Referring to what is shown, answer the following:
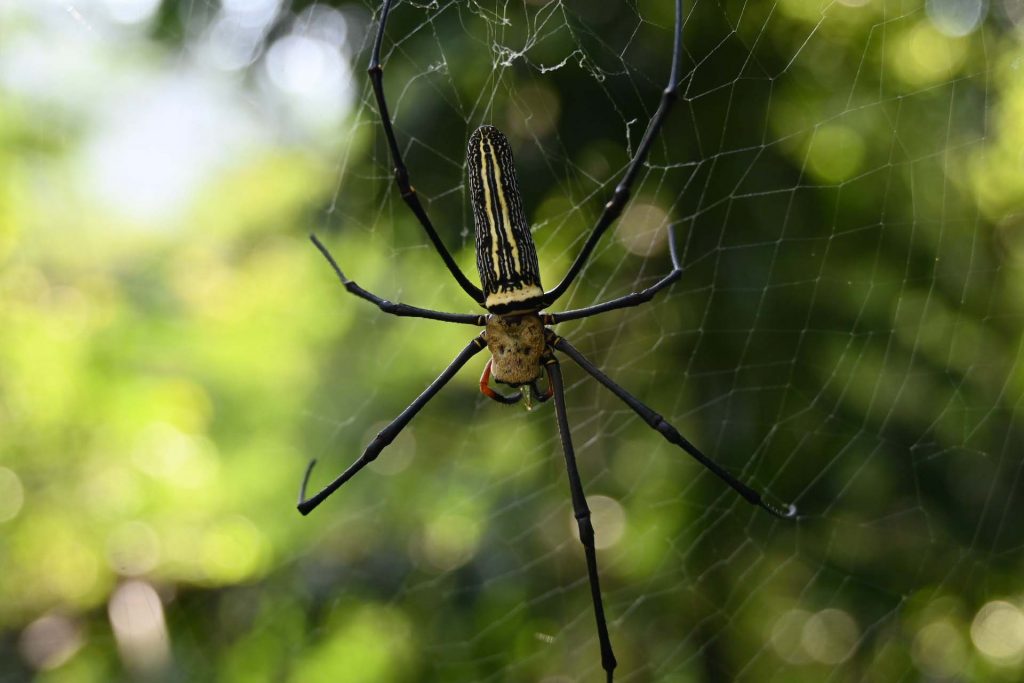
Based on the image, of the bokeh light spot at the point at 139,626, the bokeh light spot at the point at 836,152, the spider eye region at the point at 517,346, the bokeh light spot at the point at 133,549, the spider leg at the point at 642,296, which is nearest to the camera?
the spider leg at the point at 642,296

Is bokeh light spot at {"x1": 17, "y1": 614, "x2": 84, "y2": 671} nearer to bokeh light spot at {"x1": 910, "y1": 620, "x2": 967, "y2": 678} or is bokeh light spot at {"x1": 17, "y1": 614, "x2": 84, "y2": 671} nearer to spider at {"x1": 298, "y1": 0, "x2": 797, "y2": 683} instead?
spider at {"x1": 298, "y1": 0, "x2": 797, "y2": 683}

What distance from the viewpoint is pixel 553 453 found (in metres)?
3.31

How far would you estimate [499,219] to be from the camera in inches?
72.0

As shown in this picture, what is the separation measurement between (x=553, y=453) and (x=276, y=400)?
1470 millimetres

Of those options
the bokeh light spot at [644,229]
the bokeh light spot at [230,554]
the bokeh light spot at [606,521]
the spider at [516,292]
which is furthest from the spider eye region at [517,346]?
the bokeh light spot at [230,554]

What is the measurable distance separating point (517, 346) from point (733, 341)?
117 centimetres

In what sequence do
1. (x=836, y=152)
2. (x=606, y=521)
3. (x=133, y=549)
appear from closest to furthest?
1. (x=836, y=152)
2. (x=133, y=549)
3. (x=606, y=521)

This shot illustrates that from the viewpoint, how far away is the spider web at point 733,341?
107 inches

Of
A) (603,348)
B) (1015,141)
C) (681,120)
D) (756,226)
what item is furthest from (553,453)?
(1015,141)

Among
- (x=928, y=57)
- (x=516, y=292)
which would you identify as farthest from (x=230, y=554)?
(x=928, y=57)

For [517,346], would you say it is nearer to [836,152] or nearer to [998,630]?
[836,152]

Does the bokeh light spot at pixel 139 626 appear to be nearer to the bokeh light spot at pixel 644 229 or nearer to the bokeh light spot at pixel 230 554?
the bokeh light spot at pixel 230 554

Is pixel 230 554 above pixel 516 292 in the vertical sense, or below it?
above

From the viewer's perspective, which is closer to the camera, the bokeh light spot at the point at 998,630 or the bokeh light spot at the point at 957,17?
the bokeh light spot at the point at 957,17
